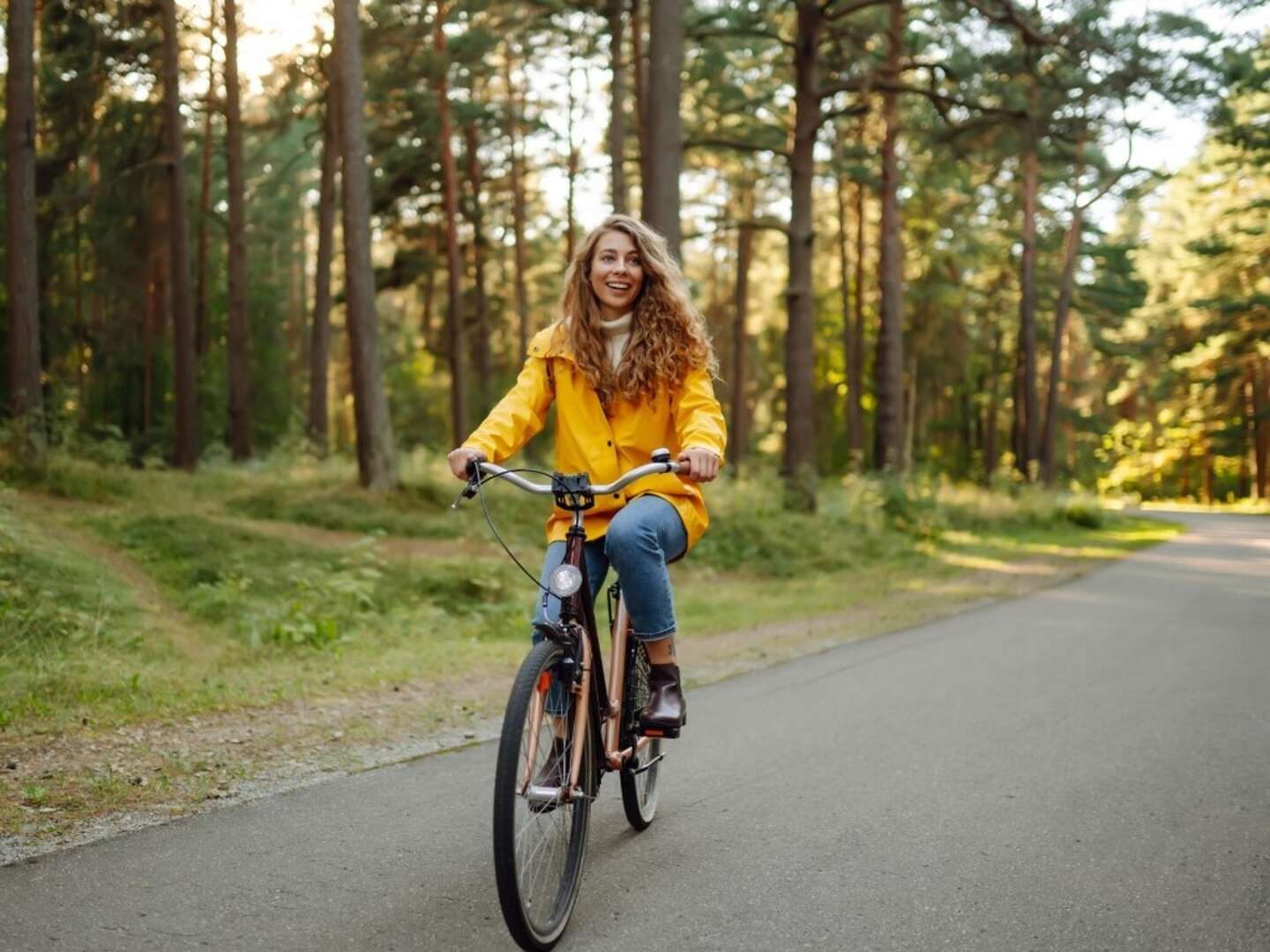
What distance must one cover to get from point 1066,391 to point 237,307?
1762 inches

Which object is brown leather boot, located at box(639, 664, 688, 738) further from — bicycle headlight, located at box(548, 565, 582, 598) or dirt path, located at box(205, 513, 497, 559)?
dirt path, located at box(205, 513, 497, 559)

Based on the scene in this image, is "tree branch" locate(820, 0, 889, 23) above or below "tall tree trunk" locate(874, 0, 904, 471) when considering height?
above

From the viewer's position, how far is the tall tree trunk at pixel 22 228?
53.1ft

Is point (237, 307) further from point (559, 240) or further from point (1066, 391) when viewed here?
point (1066, 391)

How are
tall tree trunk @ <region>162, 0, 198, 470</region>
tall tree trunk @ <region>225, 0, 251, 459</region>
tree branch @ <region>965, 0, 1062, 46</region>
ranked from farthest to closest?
tall tree trunk @ <region>225, 0, 251, 459</region>
tall tree trunk @ <region>162, 0, 198, 470</region>
tree branch @ <region>965, 0, 1062, 46</region>

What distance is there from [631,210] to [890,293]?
14381 mm

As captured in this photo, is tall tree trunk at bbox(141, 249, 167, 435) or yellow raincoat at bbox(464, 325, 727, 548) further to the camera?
tall tree trunk at bbox(141, 249, 167, 435)

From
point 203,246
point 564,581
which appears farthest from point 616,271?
point 203,246

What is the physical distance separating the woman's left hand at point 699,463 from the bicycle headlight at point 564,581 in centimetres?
51

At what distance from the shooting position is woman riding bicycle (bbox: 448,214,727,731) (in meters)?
4.15

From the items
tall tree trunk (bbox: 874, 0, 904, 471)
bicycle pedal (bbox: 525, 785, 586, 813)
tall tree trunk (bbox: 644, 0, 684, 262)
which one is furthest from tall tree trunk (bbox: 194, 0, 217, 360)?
bicycle pedal (bbox: 525, 785, 586, 813)

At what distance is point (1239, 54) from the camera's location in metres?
18.8

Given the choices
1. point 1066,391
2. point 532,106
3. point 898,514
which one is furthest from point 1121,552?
point 1066,391

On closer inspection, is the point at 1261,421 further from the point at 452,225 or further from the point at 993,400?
the point at 452,225
